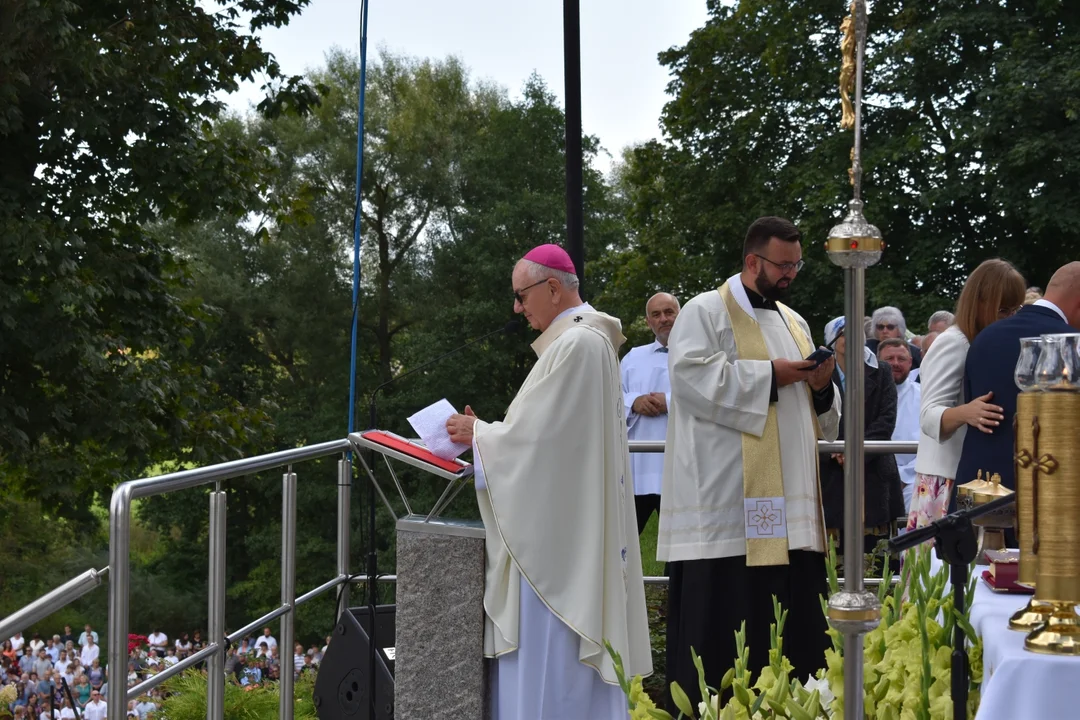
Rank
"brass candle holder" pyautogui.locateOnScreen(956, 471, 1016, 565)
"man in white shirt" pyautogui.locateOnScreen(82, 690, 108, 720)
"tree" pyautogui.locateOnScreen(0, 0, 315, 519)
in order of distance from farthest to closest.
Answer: "man in white shirt" pyautogui.locateOnScreen(82, 690, 108, 720), "tree" pyautogui.locateOnScreen(0, 0, 315, 519), "brass candle holder" pyautogui.locateOnScreen(956, 471, 1016, 565)

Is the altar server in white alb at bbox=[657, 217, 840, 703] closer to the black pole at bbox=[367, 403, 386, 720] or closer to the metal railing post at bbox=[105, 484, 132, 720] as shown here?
the black pole at bbox=[367, 403, 386, 720]

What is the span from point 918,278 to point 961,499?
1781 centimetres

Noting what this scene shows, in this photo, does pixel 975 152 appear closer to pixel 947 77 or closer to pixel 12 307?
pixel 947 77

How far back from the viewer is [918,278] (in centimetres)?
2005

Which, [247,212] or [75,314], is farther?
[247,212]

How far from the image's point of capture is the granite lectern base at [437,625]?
442 cm

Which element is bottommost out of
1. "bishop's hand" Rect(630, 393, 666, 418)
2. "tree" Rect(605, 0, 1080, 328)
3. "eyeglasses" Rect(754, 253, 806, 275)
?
"bishop's hand" Rect(630, 393, 666, 418)

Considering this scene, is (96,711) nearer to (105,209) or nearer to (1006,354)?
(105,209)

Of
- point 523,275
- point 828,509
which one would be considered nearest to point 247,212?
point 828,509

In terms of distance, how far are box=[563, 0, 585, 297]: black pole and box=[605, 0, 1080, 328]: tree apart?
540 inches

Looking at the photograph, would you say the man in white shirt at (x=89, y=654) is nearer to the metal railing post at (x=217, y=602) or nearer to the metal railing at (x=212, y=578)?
the metal railing at (x=212, y=578)

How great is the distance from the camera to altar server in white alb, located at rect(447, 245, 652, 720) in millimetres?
4484

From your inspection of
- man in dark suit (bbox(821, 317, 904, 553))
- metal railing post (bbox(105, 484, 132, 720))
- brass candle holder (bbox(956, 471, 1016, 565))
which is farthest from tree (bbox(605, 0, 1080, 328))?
metal railing post (bbox(105, 484, 132, 720))

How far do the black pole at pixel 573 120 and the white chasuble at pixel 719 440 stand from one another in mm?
705
